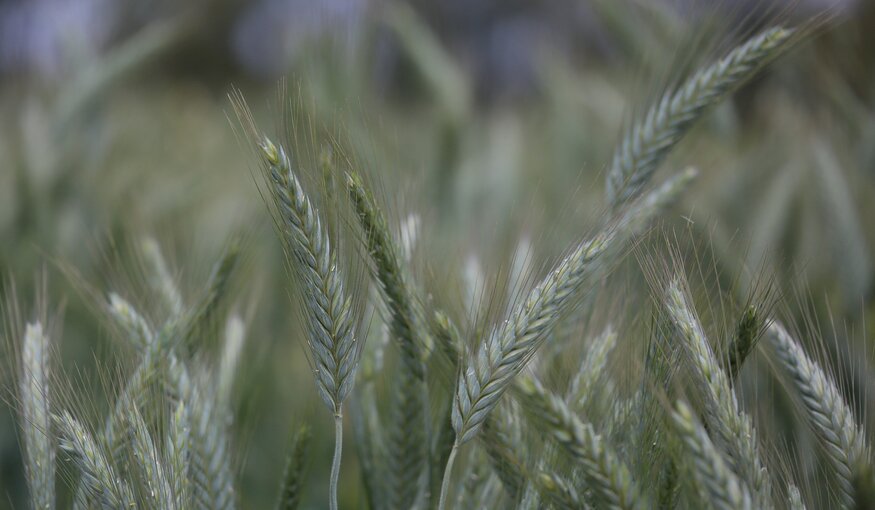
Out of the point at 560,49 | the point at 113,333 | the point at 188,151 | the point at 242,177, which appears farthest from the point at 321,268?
the point at 188,151

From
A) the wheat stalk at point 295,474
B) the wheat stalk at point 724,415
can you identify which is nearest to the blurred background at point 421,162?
the wheat stalk at point 295,474

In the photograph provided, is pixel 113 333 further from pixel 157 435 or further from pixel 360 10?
pixel 360 10

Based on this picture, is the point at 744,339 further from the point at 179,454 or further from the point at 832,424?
the point at 179,454

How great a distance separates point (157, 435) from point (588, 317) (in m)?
0.56

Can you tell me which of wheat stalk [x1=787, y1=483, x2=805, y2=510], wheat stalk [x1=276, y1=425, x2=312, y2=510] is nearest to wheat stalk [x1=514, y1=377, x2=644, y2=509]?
wheat stalk [x1=787, y1=483, x2=805, y2=510]

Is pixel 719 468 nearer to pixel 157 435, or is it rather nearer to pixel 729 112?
pixel 157 435

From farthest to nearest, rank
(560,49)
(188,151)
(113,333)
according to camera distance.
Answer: (188,151)
(560,49)
(113,333)

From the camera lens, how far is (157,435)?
792mm

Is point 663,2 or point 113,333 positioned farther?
point 663,2

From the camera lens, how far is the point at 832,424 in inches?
28.2

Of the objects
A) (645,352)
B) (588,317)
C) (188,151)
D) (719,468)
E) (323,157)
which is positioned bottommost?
(719,468)

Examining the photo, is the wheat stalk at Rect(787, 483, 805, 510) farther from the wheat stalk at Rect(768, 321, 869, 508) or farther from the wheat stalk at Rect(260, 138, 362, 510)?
the wheat stalk at Rect(260, 138, 362, 510)

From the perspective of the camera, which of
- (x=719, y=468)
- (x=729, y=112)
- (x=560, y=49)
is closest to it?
(x=719, y=468)

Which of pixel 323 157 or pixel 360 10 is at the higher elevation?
pixel 360 10
